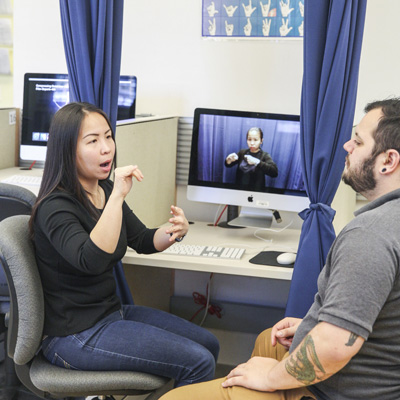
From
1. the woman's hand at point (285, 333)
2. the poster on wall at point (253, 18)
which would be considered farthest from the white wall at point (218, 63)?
the woman's hand at point (285, 333)

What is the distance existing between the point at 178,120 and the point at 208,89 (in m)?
0.21

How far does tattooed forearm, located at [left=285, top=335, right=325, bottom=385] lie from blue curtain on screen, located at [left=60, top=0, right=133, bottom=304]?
1.09 m

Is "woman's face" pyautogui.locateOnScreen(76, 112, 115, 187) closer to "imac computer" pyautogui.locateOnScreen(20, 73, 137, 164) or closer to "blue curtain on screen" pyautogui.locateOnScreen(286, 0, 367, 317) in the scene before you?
"blue curtain on screen" pyautogui.locateOnScreen(286, 0, 367, 317)

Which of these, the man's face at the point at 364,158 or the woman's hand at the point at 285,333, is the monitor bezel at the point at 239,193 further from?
the man's face at the point at 364,158

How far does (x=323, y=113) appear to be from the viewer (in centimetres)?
209

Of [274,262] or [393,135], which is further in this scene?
[274,262]

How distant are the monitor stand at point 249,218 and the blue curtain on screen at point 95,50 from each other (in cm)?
59

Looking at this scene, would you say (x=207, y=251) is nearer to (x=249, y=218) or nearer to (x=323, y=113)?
(x=249, y=218)

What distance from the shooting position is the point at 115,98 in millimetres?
2352

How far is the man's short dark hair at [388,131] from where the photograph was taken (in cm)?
144

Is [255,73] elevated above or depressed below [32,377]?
above

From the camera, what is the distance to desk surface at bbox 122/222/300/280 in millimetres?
2170

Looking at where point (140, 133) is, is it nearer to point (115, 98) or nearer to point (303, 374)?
point (115, 98)

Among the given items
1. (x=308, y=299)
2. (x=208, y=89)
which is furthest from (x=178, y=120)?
(x=308, y=299)
